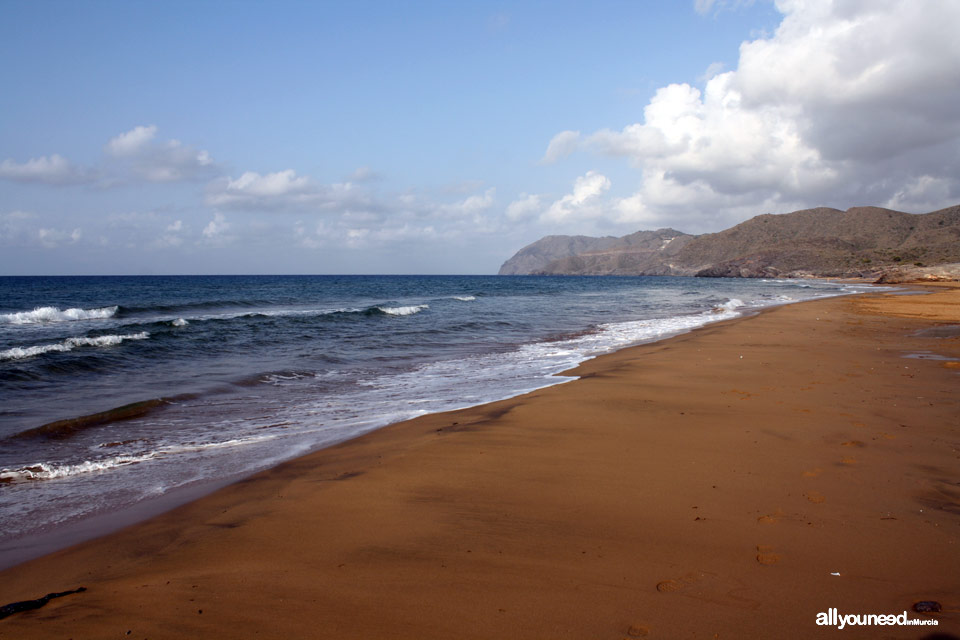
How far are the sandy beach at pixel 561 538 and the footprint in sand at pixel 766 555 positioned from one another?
2 centimetres

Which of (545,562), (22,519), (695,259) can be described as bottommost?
(22,519)

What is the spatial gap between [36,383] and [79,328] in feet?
42.5

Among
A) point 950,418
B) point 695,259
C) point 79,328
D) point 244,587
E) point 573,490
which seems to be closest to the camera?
point 244,587

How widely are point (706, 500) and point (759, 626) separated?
1581 millimetres

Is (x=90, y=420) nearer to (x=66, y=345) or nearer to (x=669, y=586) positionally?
(x=669, y=586)

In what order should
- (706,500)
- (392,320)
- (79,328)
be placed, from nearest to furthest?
(706,500), (79,328), (392,320)

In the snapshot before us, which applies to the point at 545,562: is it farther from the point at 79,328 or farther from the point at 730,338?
the point at 79,328

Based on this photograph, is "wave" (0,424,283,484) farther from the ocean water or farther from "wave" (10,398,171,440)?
"wave" (10,398,171,440)

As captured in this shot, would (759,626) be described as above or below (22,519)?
above

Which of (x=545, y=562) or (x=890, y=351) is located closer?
(x=545, y=562)

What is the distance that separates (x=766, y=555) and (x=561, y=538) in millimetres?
1249

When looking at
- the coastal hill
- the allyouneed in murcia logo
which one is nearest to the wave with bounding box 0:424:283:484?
the allyouneed in murcia logo

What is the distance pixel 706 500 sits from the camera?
159 inches

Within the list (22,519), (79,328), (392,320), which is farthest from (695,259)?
(22,519)
